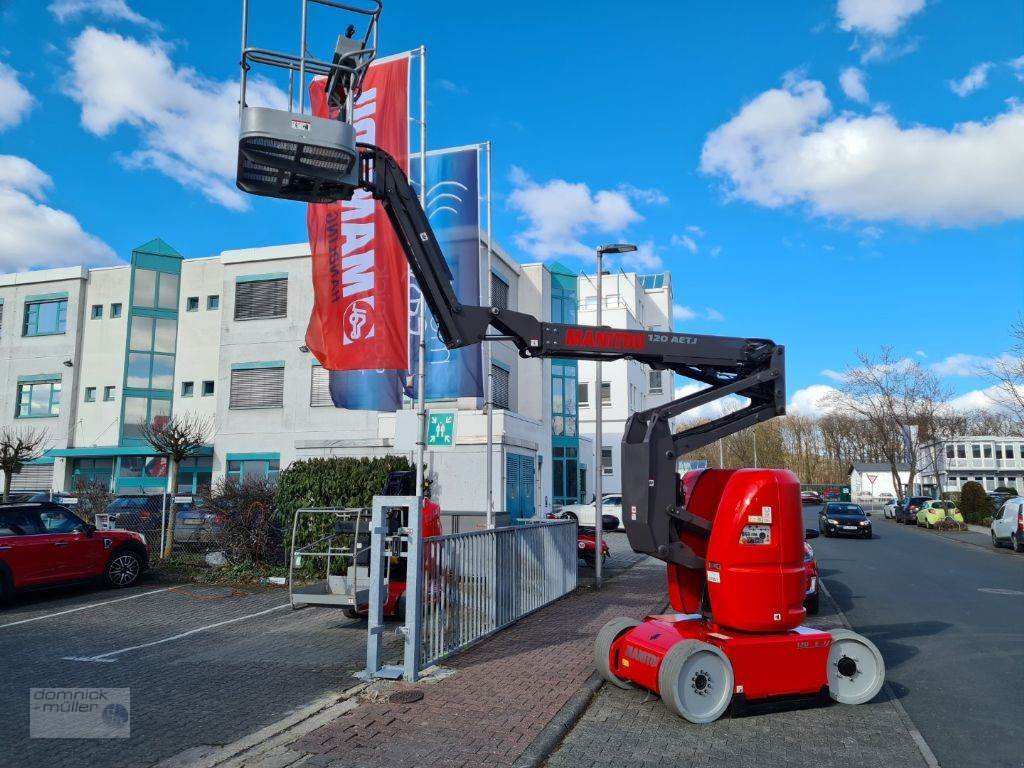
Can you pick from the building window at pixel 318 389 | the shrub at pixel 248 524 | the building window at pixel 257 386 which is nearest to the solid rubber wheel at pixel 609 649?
the shrub at pixel 248 524

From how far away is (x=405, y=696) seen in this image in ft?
21.2

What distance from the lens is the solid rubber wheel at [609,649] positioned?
7.02m

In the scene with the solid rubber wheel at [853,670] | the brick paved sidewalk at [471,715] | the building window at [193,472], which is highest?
the building window at [193,472]

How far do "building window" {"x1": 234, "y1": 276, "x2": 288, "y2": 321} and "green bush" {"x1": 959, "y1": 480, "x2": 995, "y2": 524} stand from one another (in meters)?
36.7

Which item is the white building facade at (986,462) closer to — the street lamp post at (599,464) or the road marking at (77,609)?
Answer: the street lamp post at (599,464)

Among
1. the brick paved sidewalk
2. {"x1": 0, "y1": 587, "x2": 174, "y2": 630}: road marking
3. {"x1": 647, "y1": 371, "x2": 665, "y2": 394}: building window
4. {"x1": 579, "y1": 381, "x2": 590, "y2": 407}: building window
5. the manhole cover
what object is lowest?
{"x1": 0, "y1": 587, "x2": 174, "y2": 630}: road marking

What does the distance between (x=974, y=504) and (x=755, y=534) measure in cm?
4117

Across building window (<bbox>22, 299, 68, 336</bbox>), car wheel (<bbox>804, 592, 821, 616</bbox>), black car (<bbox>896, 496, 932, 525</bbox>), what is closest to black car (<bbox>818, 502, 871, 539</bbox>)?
black car (<bbox>896, 496, 932, 525</bbox>)

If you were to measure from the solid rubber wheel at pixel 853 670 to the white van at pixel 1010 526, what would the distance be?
71.6 ft

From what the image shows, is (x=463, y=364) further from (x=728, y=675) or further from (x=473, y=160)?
(x=728, y=675)

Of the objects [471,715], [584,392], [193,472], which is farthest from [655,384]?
[471,715]

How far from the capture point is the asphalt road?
6.01 metres

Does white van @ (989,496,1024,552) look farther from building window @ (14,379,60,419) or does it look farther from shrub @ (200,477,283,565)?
building window @ (14,379,60,419)

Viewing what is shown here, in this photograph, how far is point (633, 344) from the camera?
7336 millimetres
